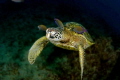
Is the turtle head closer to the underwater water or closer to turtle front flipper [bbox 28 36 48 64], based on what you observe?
turtle front flipper [bbox 28 36 48 64]

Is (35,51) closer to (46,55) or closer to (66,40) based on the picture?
(46,55)

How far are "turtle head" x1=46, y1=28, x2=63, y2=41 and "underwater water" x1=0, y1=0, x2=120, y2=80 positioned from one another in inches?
25.5

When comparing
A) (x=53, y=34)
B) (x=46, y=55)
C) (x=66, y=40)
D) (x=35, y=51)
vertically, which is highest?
(x=53, y=34)

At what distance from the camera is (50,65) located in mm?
2408

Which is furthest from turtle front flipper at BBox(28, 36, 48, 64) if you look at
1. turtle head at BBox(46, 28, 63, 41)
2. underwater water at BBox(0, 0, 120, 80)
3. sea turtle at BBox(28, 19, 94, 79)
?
turtle head at BBox(46, 28, 63, 41)

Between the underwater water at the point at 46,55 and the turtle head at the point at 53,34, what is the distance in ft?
2.13

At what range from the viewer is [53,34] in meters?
1.92

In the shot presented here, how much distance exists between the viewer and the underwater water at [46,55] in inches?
89.4

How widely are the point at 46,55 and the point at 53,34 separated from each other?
0.73 meters

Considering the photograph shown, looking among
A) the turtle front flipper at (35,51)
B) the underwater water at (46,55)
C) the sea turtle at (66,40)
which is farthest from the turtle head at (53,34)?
the underwater water at (46,55)

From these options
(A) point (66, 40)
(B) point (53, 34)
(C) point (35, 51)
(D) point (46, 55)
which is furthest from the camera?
(D) point (46, 55)

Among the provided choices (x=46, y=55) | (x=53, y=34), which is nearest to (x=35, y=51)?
(x=46, y=55)

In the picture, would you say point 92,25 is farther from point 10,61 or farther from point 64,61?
point 10,61

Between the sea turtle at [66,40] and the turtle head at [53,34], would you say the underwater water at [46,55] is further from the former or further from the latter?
the turtle head at [53,34]
